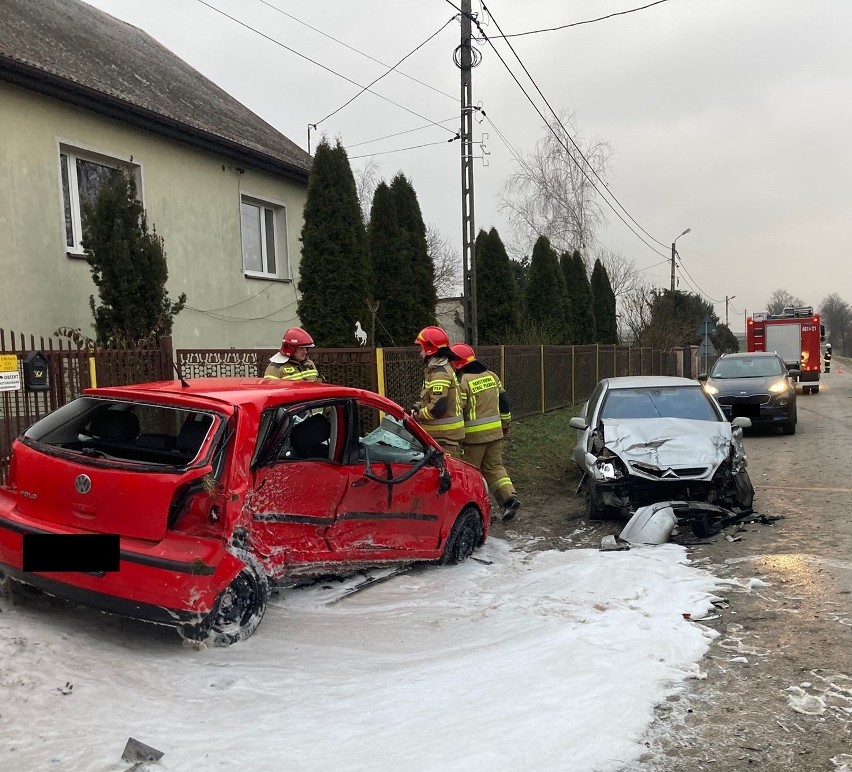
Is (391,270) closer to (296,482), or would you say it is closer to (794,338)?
(296,482)

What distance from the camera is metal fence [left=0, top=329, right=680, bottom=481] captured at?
660 cm

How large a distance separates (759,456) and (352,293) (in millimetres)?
6818

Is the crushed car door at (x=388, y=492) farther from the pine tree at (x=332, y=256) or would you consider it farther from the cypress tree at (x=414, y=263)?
the cypress tree at (x=414, y=263)

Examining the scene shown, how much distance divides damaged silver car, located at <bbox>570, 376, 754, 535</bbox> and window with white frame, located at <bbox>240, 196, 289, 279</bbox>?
28.3 ft

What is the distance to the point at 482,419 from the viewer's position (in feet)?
23.5

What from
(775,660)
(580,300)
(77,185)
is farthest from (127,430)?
(580,300)

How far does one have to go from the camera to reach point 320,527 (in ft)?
14.1

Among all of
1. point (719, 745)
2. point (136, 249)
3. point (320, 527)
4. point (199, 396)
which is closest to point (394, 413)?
point (320, 527)

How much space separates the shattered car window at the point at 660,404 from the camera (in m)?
7.81

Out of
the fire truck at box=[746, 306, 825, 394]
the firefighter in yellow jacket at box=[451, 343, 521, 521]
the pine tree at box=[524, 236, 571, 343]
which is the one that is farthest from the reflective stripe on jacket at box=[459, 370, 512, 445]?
the fire truck at box=[746, 306, 825, 394]

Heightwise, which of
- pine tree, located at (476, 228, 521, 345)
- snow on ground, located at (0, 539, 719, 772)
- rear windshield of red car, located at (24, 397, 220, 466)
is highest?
pine tree, located at (476, 228, 521, 345)

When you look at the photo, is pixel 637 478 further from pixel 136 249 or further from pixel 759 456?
pixel 136 249

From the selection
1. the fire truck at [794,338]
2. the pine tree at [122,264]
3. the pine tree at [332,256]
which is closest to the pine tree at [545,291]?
the fire truck at [794,338]

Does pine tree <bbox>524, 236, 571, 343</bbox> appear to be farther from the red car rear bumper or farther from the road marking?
the red car rear bumper
